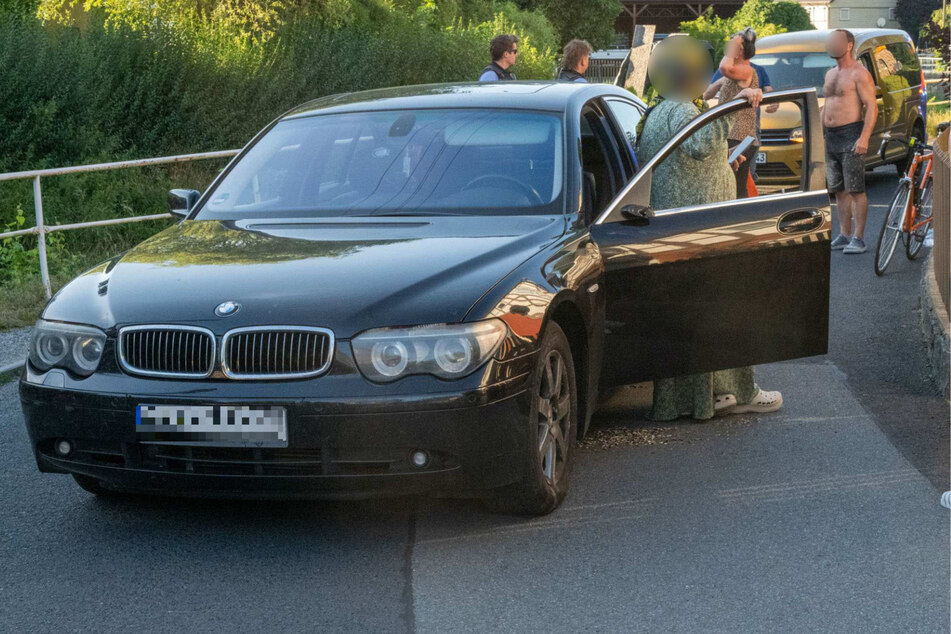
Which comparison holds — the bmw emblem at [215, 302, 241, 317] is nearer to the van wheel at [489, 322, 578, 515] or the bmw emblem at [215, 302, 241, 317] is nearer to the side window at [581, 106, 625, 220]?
the van wheel at [489, 322, 578, 515]

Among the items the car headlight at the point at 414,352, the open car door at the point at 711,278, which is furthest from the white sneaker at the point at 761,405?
the car headlight at the point at 414,352

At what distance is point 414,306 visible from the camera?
4.36 m

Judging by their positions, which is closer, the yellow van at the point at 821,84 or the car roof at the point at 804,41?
the yellow van at the point at 821,84

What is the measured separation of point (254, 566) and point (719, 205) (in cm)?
264

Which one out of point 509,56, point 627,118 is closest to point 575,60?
point 509,56

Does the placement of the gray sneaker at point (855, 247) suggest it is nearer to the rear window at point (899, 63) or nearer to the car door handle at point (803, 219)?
the rear window at point (899, 63)

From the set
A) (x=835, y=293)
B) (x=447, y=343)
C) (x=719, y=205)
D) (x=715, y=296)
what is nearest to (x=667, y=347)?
Result: (x=715, y=296)

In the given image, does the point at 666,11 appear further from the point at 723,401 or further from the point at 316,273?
the point at 316,273

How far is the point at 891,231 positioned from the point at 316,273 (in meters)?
7.68

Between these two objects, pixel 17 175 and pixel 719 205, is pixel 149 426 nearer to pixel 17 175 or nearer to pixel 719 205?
pixel 719 205

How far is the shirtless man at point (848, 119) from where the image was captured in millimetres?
11609

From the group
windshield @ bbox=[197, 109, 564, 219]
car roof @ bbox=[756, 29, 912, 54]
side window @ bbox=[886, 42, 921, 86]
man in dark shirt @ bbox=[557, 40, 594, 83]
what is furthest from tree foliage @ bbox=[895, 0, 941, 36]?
windshield @ bbox=[197, 109, 564, 219]

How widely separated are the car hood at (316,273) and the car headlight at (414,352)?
1.5 inches

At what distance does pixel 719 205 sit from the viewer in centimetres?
578
